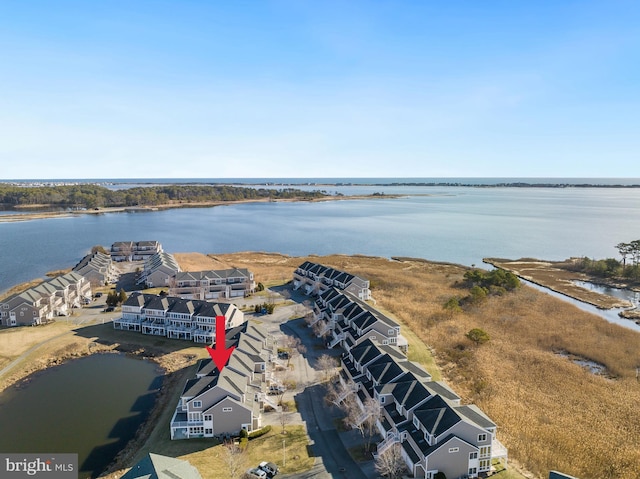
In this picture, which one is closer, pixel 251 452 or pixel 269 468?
pixel 269 468

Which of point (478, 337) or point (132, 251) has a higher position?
point (132, 251)

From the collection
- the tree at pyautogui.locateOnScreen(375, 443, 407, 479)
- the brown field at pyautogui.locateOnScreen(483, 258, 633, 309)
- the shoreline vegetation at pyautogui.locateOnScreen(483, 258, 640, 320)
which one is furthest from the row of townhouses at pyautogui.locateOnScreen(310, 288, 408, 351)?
the brown field at pyautogui.locateOnScreen(483, 258, 633, 309)

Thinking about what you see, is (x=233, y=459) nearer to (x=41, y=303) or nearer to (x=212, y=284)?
(x=41, y=303)

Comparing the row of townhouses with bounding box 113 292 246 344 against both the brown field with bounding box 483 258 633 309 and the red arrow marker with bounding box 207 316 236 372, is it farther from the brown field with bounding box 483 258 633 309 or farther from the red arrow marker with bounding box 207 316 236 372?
the brown field with bounding box 483 258 633 309

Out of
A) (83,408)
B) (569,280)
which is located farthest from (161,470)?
(569,280)

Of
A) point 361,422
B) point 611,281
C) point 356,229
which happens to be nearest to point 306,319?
point 361,422

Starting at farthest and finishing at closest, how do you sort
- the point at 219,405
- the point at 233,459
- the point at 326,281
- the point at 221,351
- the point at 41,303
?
the point at 326,281 → the point at 41,303 → the point at 221,351 → the point at 219,405 → the point at 233,459

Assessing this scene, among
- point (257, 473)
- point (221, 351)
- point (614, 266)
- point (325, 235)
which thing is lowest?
point (257, 473)
